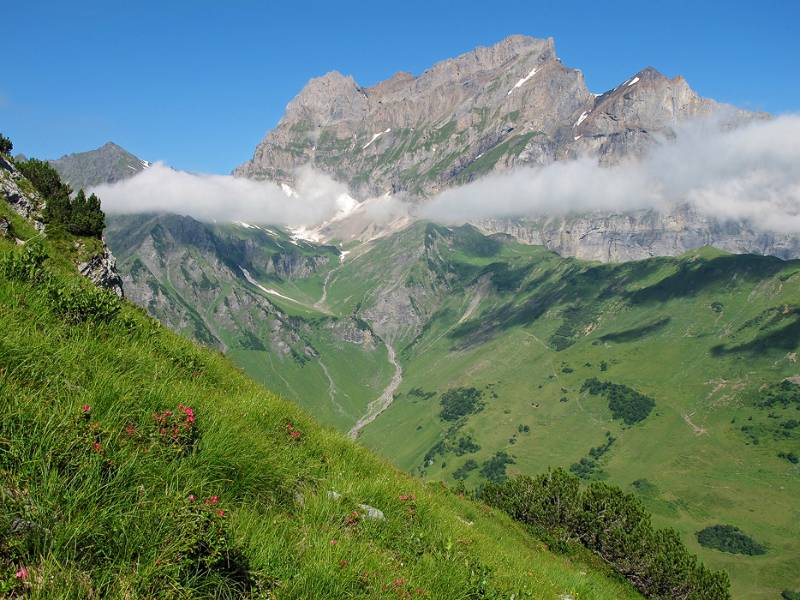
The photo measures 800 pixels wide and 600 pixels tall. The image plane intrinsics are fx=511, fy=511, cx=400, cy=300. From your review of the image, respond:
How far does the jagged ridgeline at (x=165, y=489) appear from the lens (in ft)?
14.5

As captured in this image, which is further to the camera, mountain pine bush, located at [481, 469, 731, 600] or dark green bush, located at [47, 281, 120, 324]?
mountain pine bush, located at [481, 469, 731, 600]

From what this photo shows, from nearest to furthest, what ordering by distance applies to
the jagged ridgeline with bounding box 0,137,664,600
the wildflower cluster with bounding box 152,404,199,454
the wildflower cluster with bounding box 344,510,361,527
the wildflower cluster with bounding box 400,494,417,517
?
the jagged ridgeline with bounding box 0,137,664,600 → the wildflower cluster with bounding box 152,404,199,454 → the wildflower cluster with bounding box 344,510,361,527 → the wildflower cluster with bounding box 400,494,417,517

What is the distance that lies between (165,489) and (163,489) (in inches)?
3.8

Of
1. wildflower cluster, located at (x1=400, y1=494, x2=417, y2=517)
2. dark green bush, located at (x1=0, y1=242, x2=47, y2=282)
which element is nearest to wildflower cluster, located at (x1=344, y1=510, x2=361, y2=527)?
wildflower cluster, located at (x1=400, y1=494, x2=417, y2=517)

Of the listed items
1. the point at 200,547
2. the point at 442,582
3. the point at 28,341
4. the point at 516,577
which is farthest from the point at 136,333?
the point at 516,577

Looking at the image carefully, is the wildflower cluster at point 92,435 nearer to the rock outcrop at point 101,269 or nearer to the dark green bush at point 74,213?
the rock outcrop at point 101,269

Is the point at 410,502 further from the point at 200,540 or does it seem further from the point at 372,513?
the point at 200,540

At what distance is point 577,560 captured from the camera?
28703 mm

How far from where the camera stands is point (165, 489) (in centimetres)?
543

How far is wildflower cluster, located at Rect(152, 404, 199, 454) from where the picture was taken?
6.16 m

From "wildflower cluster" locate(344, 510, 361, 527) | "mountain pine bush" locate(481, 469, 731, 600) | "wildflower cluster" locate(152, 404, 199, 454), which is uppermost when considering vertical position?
"wildflower cluster" locate(152, 404, 199, 454)

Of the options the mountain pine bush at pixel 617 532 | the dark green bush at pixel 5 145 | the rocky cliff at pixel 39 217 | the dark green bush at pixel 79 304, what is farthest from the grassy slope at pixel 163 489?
the dark green bush at pixel 5 145

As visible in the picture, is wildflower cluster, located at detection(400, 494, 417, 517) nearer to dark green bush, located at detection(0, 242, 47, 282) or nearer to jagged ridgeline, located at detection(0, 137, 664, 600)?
jagged ridgeline, located at detection(0, 137, 664, 600)

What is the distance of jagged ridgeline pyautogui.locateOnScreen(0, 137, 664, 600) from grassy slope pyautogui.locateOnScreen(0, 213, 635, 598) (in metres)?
0.02
